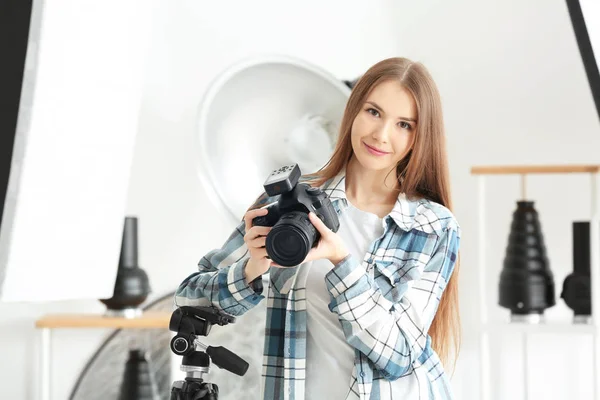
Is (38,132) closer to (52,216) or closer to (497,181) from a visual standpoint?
(52,216)

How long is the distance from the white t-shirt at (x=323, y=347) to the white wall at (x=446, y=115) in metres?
1.19

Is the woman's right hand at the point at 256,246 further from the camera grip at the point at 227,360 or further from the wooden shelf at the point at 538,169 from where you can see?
the wooden shelf at the point at 538,169

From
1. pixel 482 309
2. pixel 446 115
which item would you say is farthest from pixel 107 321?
pixel 446 115

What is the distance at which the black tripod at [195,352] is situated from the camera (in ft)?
2.97

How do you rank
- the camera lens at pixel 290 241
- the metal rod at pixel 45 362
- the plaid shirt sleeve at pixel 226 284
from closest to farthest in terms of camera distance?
the camera lens at pixel 290 241
the plaid shirt sleeve at pixel 226 284
the metal rod at pixel 45 362

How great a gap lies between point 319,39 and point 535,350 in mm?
1023

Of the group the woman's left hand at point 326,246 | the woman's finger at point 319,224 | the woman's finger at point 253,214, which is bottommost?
the woman's left hand at point 326,246

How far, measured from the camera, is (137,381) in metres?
1.91

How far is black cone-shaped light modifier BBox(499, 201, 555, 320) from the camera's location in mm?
1885

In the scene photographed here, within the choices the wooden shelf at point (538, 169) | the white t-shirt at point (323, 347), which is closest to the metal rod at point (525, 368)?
the wooden shelf at point (538, 169)

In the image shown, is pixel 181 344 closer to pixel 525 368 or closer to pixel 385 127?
pixel 385 127

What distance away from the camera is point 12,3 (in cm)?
42

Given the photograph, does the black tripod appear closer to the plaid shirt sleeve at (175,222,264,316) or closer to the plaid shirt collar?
the plaid shirt sleeve at (175,222,264,316)

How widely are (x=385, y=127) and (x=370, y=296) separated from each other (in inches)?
8.8
